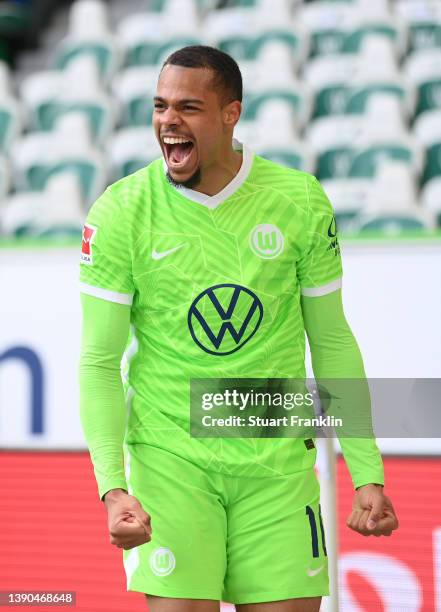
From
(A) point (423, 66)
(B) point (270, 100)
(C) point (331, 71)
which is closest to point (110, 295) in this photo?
(B) point (270, 100)

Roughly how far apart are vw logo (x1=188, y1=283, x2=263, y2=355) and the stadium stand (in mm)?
3305

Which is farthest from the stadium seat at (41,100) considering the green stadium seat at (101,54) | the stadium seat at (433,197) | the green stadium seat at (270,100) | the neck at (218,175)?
the neck at (218,175)

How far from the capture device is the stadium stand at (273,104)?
6262mm

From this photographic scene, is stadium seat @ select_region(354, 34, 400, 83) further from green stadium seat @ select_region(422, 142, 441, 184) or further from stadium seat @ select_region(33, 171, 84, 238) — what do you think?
stadium seat @ select_region(33, 171, 84, 238)

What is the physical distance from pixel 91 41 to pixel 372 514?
661 centimetres

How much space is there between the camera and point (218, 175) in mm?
2164

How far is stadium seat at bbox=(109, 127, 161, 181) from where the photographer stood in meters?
6.73

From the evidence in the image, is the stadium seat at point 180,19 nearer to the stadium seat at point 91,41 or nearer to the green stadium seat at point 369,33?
the stadium seat at point 91,41

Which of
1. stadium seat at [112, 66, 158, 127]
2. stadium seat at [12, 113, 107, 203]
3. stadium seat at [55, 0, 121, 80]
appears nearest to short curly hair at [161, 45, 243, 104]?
stadium seat at [12, 113, 107, 203]

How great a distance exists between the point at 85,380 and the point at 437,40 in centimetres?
587

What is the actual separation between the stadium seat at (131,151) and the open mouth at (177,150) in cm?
455

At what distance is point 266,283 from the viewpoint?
6.93 feet

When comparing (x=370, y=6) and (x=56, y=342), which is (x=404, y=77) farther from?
(x=56, y=342)

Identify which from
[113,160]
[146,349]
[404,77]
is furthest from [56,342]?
[404,77]
